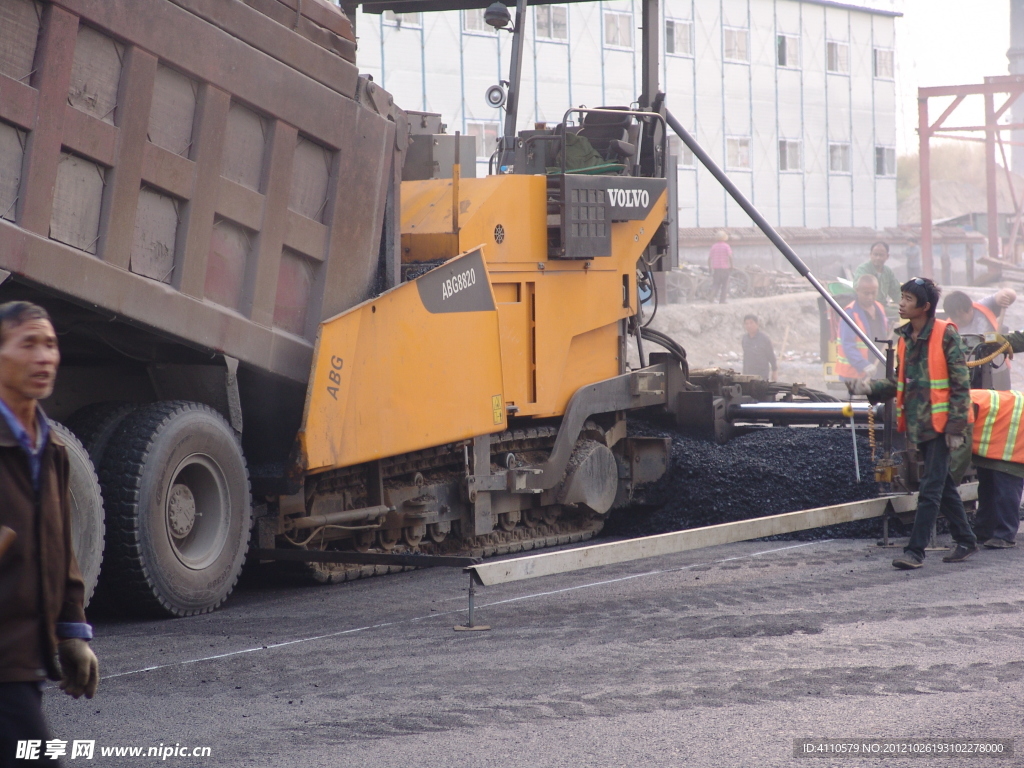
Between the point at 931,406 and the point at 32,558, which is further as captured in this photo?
the point at 931,406

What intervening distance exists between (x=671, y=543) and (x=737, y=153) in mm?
31888

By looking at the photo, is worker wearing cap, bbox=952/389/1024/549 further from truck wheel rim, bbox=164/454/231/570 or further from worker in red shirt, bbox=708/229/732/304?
worker in red shirt, bbox=708/229/732/304

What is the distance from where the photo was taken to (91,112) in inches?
219

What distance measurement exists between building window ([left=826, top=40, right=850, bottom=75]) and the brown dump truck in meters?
35.2

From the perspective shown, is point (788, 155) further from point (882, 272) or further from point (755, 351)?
point (882, 272)


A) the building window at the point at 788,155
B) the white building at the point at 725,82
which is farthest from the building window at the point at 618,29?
the building window at the point at 788,155

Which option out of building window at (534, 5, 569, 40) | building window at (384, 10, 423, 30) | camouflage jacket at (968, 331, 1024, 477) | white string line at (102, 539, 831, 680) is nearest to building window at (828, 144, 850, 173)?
building window at (534, 5, 569, 40)

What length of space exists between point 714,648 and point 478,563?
4.39 ft

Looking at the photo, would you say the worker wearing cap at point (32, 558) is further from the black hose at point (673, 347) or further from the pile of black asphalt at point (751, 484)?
the black hose at point (673, 347)

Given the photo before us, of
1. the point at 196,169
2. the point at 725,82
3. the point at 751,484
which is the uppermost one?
the point at 725,82

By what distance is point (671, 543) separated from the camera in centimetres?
664

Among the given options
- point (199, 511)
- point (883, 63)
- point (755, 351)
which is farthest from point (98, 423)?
point (883, 63)

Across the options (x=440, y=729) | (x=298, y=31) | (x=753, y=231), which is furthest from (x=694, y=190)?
(x=440, y=729)

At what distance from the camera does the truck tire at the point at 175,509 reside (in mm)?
6008
